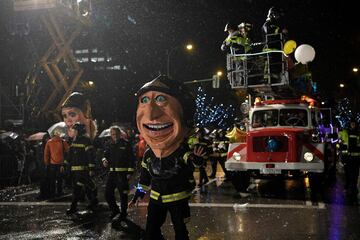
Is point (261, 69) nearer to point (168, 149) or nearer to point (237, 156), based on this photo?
point (237, 156)

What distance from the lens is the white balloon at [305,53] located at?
12.0m

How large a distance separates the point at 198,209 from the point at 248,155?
91.2 inches

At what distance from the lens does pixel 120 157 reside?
8164mm

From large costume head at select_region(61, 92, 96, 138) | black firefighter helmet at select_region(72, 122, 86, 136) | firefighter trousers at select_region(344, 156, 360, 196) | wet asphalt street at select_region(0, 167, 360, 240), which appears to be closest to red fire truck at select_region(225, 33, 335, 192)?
firefighter trousers at select_region(344, 156, 360, 196)

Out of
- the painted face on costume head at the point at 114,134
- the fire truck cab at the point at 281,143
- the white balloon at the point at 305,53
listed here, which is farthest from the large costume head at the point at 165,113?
the white balloon at the point at 305,53

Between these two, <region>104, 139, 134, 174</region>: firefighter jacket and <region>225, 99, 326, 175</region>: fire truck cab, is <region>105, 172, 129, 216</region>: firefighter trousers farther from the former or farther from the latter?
<region>225, 99, 326, 175</region>: fire truck cab

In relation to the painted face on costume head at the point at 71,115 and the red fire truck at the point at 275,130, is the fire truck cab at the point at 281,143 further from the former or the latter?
the painted face on costume head at the point at 71,115

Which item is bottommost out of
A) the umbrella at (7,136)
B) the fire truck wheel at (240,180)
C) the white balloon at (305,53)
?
the fire truck wheel at (240,180)

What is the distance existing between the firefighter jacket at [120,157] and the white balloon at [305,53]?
6177 mm

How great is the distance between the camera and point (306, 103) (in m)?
11.9

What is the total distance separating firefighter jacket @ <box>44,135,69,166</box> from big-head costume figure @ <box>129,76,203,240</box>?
21.7 ft

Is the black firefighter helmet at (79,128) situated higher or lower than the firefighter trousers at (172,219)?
higher

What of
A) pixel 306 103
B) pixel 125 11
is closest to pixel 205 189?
pixel 306 103

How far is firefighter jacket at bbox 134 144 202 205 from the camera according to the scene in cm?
513
